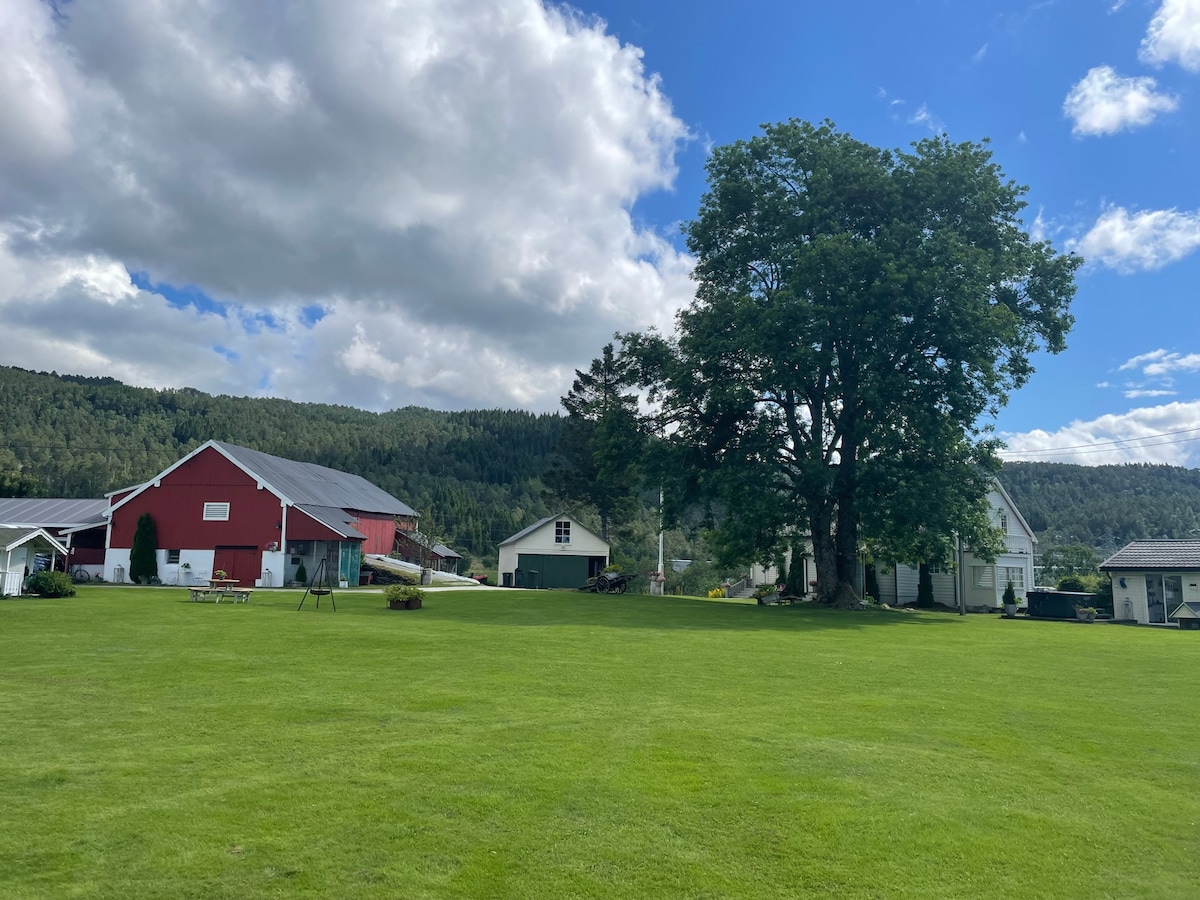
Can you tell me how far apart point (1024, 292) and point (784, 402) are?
33.9ft

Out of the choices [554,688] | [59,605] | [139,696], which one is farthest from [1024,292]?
[59,605]

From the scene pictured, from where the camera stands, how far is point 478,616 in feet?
77.9

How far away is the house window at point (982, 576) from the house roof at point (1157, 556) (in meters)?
8.15

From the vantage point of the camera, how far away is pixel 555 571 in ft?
175

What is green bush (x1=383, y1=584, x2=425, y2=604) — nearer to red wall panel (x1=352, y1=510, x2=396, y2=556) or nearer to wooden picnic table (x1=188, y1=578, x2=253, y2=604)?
wooden picnic table (x1=188, y1=578, x2=253, y2=604)

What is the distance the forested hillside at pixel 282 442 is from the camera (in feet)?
331

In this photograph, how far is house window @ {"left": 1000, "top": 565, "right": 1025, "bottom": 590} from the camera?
45781 mm

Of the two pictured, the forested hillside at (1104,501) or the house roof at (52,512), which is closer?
the house roof at (52,512)

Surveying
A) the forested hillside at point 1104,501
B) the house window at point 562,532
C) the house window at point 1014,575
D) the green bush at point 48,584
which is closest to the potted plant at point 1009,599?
the house window at point 1014,575

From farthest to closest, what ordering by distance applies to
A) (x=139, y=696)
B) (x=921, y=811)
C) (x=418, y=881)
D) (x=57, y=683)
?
(x=57, y=683), (x=139, y=696), (x=921, y=811), (x=418, y=881)

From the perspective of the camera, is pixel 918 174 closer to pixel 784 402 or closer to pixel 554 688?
pixel 784 402

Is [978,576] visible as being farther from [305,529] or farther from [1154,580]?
[305,529]

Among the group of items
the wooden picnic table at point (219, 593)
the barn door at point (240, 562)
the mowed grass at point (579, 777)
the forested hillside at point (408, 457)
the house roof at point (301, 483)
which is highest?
the forested hillside at point (408, 457)

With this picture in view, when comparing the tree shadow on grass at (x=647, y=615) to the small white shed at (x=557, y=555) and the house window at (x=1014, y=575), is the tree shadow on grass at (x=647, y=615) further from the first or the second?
the small white shed at (x=557, y=555)
